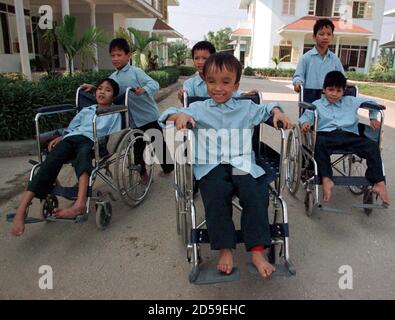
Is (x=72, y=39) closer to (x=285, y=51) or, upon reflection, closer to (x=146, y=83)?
(x=146, y=83)

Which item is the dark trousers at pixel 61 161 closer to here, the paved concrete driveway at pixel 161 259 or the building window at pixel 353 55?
the paved concrete driveway at pixel 161 259

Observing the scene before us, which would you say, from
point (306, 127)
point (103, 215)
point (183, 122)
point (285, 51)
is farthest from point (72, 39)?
point (285, 51)

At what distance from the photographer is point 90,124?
9.55 ft

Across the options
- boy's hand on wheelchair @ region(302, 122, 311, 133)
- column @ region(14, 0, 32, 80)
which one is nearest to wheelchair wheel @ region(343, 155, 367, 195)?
boy's hand on wheelchair @ region(302, 122, 311, 133)

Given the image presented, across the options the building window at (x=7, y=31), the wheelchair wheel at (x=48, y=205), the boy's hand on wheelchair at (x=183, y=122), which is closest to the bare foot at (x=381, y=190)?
the boy's hand on wheelchair at (x=183, y=122)

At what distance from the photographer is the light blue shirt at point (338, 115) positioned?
119 inches

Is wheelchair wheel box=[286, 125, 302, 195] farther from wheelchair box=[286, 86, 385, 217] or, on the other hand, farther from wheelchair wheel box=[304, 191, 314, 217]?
wheelchair wheel box=[304, 191, 314, 217]

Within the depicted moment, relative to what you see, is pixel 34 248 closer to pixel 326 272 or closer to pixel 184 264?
pixel 184 264

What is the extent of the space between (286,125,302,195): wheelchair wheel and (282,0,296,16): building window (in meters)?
21.6

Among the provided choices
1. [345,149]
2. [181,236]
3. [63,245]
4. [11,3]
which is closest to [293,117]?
[345,149]

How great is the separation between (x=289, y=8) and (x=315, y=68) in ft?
70.1

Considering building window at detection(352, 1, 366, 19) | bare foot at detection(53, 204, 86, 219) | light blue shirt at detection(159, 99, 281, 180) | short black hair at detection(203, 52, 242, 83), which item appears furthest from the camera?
building window at detection(352, 1, 366, 19)

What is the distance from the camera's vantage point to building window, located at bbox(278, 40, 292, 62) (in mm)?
22266

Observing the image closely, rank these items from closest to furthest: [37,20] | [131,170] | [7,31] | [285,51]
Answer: [131,170], [7,31], [37,20], [285,51]
